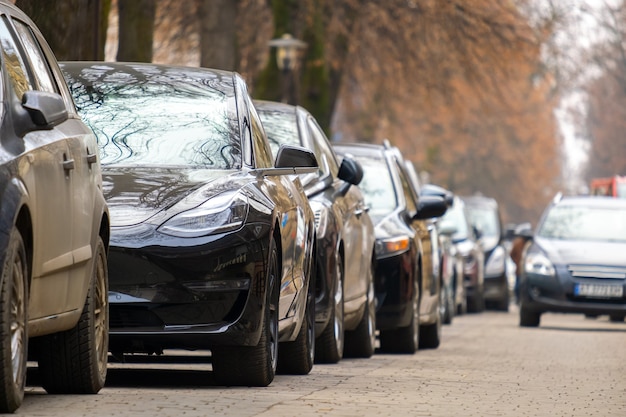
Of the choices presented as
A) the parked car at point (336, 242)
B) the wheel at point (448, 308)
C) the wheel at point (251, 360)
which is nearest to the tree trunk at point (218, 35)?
the wheel at point (448, 308)

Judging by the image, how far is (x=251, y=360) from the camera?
920 centimetres

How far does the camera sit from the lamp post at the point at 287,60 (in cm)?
2888

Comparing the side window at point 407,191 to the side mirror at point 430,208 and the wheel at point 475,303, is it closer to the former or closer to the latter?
the side mirror at point 430,208

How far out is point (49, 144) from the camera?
753 cm

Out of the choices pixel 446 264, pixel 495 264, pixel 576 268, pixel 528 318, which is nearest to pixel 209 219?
pixel 446 264

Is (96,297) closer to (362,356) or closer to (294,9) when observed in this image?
(362,356)

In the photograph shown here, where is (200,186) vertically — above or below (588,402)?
above

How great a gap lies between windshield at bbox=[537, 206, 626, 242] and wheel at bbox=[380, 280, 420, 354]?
924cm

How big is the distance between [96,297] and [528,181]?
73.6 meters

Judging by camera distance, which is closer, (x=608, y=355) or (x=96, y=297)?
(x=96, y=297)

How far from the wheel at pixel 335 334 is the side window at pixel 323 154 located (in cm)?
89

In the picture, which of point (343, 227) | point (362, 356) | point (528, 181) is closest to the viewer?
point (343, 227)

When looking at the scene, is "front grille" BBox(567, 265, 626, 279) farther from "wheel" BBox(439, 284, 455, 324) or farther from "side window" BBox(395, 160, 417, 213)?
"side window" BBox(395, 160, 417, 213)

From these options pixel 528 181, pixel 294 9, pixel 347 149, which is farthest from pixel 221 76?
pixel 528 181
